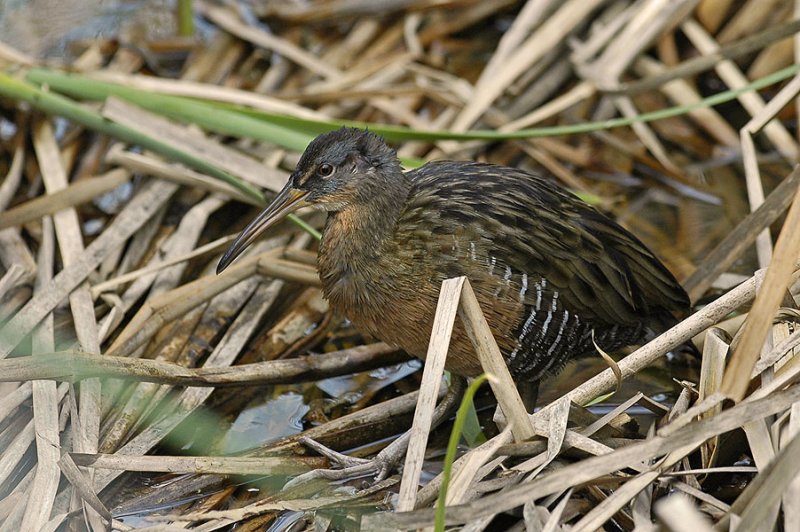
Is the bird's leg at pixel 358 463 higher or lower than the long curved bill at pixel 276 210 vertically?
lower

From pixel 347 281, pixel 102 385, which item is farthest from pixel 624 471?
pixel 102 385

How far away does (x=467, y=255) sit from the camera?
3543 mm

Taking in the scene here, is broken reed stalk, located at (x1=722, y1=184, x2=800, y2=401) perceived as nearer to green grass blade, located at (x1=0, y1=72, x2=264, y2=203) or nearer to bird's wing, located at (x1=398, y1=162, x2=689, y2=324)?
bird's wing, located at (x1=398, y1=162, x2=689, y2=324)

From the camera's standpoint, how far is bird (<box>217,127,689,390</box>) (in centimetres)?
355

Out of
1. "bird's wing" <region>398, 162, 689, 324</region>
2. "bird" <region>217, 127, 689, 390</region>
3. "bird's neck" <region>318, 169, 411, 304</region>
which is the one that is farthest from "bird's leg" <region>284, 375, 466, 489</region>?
"bird's wing" <region>398, 162, 689, 324</region>

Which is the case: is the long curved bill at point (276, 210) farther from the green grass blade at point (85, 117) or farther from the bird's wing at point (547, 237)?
the green grass blade at point (85, 117)

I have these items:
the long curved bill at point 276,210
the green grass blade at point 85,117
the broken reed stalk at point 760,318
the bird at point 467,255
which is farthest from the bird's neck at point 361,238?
the broken reed stalk at point 760,318

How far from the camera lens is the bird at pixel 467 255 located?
355cm

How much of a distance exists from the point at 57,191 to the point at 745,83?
331cm

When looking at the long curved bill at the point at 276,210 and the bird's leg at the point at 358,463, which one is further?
the long curved bill at the point at 276,210

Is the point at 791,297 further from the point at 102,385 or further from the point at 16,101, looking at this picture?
the point at 16,101

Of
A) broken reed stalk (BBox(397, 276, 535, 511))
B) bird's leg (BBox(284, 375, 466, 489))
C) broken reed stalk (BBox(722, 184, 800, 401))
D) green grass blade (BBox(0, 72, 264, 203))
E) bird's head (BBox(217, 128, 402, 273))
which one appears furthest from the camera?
green grass blade (BBox(0, 72, 264, 203))

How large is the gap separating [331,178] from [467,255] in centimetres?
53

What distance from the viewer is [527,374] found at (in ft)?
12.3
